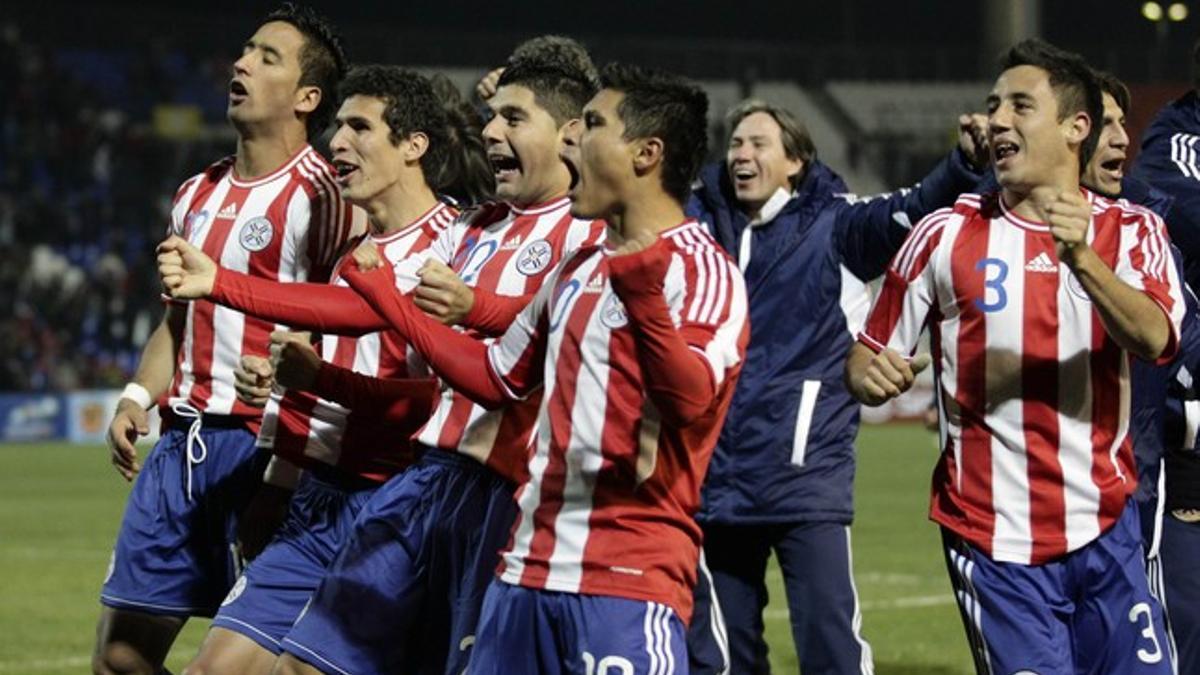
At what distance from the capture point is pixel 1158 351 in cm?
503

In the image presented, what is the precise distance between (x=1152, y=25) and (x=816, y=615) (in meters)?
36.3

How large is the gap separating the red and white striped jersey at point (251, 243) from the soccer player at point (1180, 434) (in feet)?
8.26

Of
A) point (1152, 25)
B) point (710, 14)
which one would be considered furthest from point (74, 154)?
point (1152, 25)

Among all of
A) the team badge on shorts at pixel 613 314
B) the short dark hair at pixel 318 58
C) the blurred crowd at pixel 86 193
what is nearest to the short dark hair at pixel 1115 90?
the team badge on shorts at pixel 613 314

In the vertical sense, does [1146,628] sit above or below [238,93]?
below

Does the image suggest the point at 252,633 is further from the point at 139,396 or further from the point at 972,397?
the point at 972,397

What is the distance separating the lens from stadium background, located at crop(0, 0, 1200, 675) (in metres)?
23.1

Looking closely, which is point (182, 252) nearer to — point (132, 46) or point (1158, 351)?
point (1158, 351)

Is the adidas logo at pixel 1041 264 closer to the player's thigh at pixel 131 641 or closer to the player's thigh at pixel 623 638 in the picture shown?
the player's thigh at pixel 623 638

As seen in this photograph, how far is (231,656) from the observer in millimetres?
6020

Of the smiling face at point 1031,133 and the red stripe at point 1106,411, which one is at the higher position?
the smiling face at point 1031,133

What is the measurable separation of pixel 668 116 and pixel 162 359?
2.82 metres

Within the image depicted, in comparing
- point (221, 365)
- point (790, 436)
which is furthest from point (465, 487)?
point (790, 436)

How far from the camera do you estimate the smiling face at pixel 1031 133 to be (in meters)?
5.31
